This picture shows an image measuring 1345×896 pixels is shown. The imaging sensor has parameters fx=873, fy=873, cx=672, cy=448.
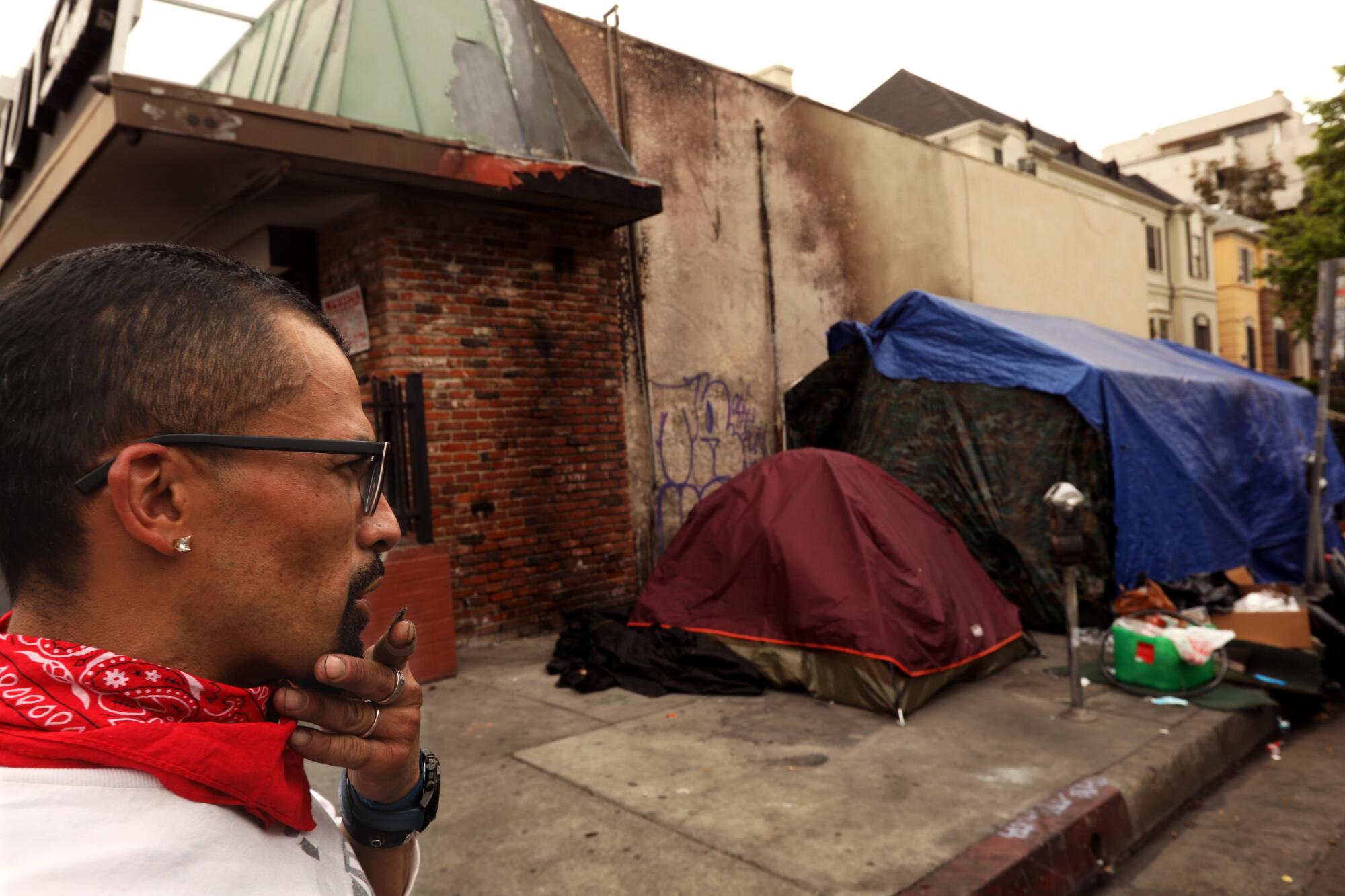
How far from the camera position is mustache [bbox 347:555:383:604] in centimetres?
104

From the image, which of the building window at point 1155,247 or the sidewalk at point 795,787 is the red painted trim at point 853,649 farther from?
the building window at point 1155,247

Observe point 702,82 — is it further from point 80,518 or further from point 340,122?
point 80,518

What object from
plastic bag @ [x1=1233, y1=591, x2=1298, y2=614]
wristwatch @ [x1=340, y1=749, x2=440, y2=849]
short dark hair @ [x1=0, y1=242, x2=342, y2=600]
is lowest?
plastic bag @ [x1=1233, y1=591, x2=1298, y2=614]

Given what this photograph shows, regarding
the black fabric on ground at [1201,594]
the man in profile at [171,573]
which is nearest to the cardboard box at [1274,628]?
the black fabric on ground at [1201,594]

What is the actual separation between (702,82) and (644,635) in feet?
18.5

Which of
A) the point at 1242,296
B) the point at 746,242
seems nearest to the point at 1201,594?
the point at 746,242

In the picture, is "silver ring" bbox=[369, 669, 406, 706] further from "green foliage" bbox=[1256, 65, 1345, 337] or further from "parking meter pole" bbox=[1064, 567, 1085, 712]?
"green foliage" bbox=[1256, 65, 1345, 337]

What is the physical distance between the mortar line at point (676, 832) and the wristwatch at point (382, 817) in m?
2.13

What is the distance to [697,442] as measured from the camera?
8.29m

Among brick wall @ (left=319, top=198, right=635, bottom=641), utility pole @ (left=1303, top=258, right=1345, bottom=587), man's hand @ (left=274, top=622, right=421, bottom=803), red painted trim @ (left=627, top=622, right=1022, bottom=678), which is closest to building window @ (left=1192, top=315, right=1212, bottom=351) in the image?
utility pole @ (left=1303, top=258, right=1345, bottom=587)

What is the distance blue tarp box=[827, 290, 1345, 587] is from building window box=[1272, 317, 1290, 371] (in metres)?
29.1

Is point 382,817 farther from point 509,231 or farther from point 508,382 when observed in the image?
point 509,231

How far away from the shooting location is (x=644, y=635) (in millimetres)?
5887

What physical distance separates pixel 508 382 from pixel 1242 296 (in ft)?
111
